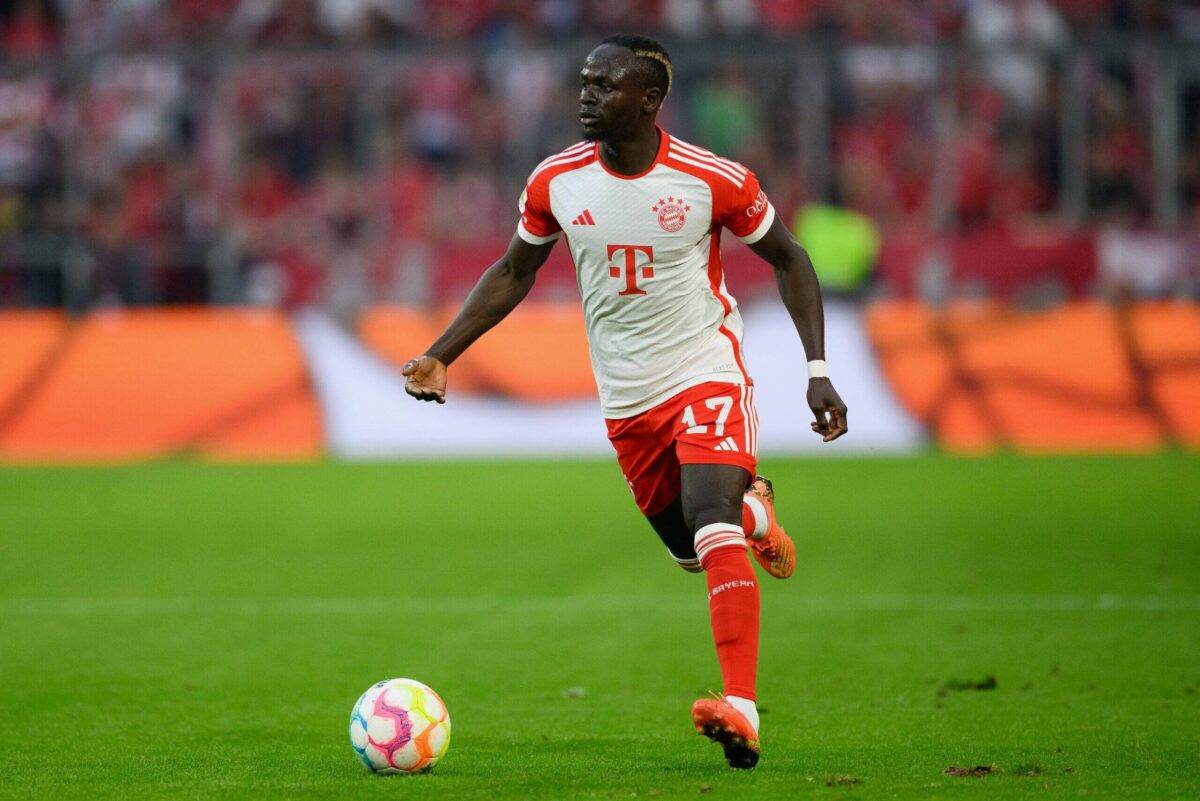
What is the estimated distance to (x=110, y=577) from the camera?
1086 centimetres

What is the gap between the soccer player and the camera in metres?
5.94

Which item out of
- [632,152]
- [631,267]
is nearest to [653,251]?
[631,267]

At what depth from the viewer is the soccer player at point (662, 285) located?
594 cm

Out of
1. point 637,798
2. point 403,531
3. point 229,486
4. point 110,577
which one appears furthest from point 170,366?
point 637,798

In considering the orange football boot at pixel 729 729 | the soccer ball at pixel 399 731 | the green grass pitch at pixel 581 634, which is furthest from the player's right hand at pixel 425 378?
the orange football boot at pixel 729 729

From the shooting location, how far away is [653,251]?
6.07 meters

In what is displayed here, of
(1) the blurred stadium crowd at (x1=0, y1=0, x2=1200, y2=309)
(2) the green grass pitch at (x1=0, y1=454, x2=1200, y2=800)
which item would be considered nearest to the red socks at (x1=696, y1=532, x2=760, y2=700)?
(2) the green grass pitch at (x1=0, y1=454, x2=1200, y2=800)

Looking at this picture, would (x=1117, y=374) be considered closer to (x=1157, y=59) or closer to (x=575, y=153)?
(x=1157, y=59)

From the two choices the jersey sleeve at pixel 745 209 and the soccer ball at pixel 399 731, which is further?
the jersey sleeve at pixel 745 209

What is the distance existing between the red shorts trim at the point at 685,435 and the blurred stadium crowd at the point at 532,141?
1140cm

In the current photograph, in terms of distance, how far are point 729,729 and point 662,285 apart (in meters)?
1.61

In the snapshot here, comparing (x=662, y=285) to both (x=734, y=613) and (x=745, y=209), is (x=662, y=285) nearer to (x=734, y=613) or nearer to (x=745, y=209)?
(x=745, y=209)

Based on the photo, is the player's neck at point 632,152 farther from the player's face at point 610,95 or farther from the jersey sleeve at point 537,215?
the jersey sleeve at point 537,215

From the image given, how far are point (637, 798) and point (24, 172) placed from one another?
16529mm
